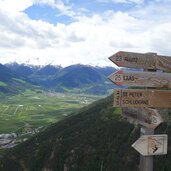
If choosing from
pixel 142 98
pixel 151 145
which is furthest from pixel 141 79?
pixel 151 145

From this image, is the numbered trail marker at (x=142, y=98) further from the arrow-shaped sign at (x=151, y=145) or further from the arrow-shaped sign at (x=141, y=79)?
the arrow-shaped sign at (x=151, y=145)

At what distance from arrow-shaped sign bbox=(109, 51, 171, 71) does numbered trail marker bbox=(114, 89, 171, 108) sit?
1.30 m

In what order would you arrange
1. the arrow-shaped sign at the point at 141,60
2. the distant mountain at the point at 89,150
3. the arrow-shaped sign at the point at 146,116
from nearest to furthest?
1. the arrow-shaped sign at the point at 146,116
2. the arrow-shaped sign at the point at 141,60
3. the distant mountain at the point at 89,150

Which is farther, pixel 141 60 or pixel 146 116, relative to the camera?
pixel 141 60

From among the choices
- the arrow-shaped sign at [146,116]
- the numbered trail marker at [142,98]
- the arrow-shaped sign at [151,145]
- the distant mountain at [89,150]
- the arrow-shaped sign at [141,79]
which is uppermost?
the arrow-shaped sign at [141,79]

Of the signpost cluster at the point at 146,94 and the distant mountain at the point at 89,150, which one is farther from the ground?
the signpost cluster at the point at 146,94

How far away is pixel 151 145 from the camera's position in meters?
17.4

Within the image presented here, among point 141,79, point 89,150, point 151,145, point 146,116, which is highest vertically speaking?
point 141,79

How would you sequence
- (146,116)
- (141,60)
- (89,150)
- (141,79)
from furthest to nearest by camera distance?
(89,150)
(141,60)
(141,79)
(146,116)

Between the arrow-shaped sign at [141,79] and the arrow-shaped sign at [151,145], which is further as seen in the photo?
the arrow-shaped sign at [141,79]

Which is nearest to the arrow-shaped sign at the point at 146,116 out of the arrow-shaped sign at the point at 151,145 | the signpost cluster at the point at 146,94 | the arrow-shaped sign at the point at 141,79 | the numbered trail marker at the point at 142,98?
the signpost cluster at the point at 146,94

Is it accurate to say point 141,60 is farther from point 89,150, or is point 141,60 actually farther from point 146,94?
point 89,150

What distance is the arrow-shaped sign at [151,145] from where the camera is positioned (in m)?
17.3

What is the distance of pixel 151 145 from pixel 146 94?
7.41ft
